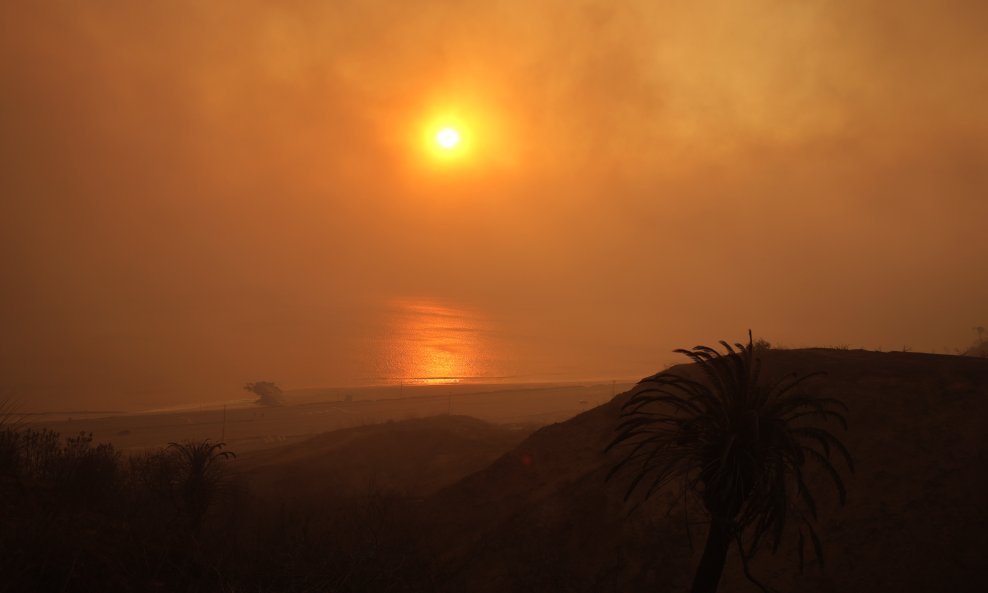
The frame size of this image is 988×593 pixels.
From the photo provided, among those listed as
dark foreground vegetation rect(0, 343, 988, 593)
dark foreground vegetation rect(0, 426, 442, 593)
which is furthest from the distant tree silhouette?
dark foreground vegetation rect(0, 426, 442, 593)

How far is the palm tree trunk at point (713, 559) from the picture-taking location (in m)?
10.6

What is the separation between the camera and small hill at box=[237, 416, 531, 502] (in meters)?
38.5

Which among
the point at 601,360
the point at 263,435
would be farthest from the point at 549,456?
the point at 601,360

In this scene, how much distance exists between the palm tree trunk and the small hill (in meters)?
25.4

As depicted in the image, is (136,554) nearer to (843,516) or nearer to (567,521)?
(567,521)

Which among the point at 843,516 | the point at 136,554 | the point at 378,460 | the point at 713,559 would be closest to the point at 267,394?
the point at 378,460

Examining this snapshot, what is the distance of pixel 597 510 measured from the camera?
2197 cm

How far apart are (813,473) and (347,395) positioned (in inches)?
3926

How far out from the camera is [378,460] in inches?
1816

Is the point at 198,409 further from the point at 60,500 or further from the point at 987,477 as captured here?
the point at 987,477

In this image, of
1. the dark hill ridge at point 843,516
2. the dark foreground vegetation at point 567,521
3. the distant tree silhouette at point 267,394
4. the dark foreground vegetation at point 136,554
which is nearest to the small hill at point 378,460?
the dark foreground vegetation at point 567,521

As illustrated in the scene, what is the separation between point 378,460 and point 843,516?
117ft

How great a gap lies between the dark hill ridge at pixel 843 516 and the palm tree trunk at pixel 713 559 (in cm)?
127

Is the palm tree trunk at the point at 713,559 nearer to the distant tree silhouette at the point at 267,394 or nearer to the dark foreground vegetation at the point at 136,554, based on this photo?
the dark foreground vegetation at the point at 136,554
